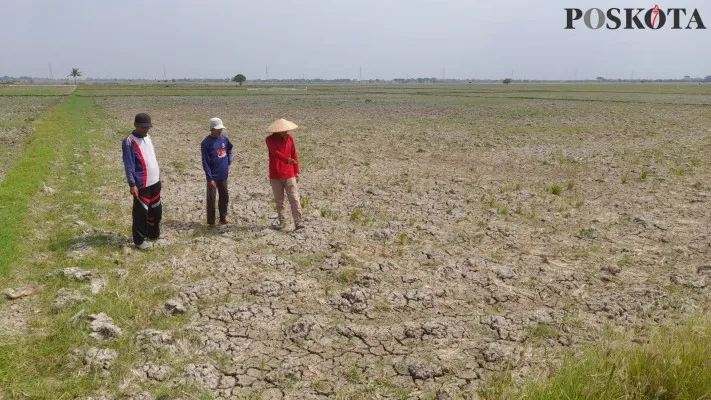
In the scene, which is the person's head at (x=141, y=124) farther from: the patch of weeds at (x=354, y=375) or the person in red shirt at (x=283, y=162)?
the patch of weeds at (x=354, y=375)

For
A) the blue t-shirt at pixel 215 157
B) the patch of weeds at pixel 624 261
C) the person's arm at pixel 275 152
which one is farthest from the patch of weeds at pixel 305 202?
the patch of weeds at pixel 624 261

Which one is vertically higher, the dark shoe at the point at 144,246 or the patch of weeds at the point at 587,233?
the dark shoe at the point at 144,246

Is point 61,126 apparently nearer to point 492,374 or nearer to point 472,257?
point 472,257

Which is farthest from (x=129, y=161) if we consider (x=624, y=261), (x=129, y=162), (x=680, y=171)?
(x=680, y=171)

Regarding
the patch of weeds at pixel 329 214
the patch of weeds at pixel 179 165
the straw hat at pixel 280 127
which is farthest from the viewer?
the patch of weeds at pixel 179 165

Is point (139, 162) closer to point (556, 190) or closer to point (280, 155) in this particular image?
point (280, 155)

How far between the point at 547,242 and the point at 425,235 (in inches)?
73.3

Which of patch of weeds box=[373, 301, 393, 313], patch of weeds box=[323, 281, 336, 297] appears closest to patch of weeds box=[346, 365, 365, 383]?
patch of weeds box=[373, 301, 393, 313]

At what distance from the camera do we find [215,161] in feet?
25.3

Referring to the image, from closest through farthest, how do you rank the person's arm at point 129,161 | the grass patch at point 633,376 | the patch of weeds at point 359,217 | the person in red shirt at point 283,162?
the grass patch at point 633,376 < the person's arm at point 129,161 < the person in red shirt at point 283,162 < the patch of weeds at point 359,217

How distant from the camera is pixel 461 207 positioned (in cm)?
959

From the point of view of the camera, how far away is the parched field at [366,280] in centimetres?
424

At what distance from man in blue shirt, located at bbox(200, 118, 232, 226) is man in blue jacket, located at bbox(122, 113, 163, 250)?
2.93ft

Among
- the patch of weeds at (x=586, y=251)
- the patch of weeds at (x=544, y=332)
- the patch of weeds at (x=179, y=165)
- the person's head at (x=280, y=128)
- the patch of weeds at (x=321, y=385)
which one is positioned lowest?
the patch of weeds at (x=321, y=385)
